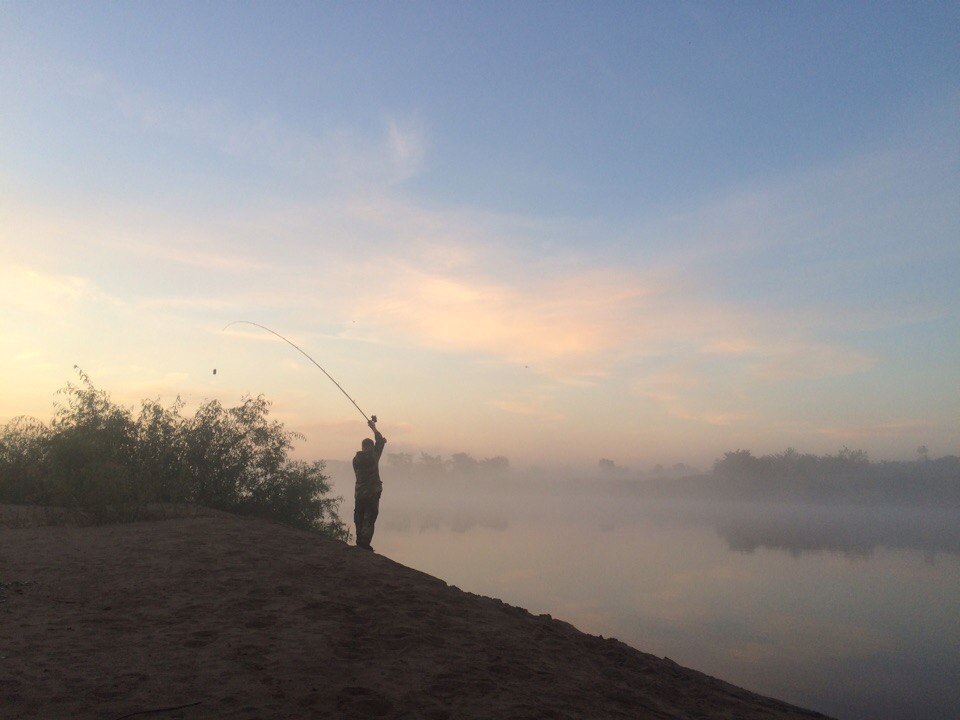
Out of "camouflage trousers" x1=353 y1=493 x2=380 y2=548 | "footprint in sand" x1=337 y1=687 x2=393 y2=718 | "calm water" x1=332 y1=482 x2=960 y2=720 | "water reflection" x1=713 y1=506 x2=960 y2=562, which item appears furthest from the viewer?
"water reflection" x1=713 y1=506 x2=960 y2=562

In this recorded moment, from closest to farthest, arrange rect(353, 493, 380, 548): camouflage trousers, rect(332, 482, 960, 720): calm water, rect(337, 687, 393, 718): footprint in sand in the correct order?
1. rect(337, 687, 393, 718): footprint in sand
2. rect(353, 493, 380, 548): camouflage trousers
3. rect(332, 482, 960, 720): calm water

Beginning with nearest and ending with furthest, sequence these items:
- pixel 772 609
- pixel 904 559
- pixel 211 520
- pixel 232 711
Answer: pixel 232 711
pixel 211 520
pixel 772 609
pixel 904 559

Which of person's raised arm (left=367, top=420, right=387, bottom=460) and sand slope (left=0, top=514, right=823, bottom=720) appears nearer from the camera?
sand slope (left=0, top=514, right=823, bottom=720)

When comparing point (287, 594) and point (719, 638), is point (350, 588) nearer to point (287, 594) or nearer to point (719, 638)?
point (287, 594)

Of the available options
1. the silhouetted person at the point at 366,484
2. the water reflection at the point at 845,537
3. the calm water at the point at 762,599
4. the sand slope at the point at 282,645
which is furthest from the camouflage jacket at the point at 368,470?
the water reflection at the point at 845,537

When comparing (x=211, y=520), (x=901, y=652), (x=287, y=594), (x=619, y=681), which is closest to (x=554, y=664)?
(x=619, y=681)

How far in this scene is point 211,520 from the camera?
12938 millimetres

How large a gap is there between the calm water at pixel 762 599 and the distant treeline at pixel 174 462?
430 inches

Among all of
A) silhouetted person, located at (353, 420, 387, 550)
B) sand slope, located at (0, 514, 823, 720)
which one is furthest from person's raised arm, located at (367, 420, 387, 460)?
sand slope, located at (0, 514, 823, 720)

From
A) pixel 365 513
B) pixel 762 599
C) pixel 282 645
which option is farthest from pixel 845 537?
pixel 282 645

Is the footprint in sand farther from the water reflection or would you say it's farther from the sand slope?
the water reflection

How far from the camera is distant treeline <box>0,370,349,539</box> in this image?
16.6 metres

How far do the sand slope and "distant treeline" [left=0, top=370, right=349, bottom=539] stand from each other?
537 cm

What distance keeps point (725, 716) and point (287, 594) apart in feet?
19.6
